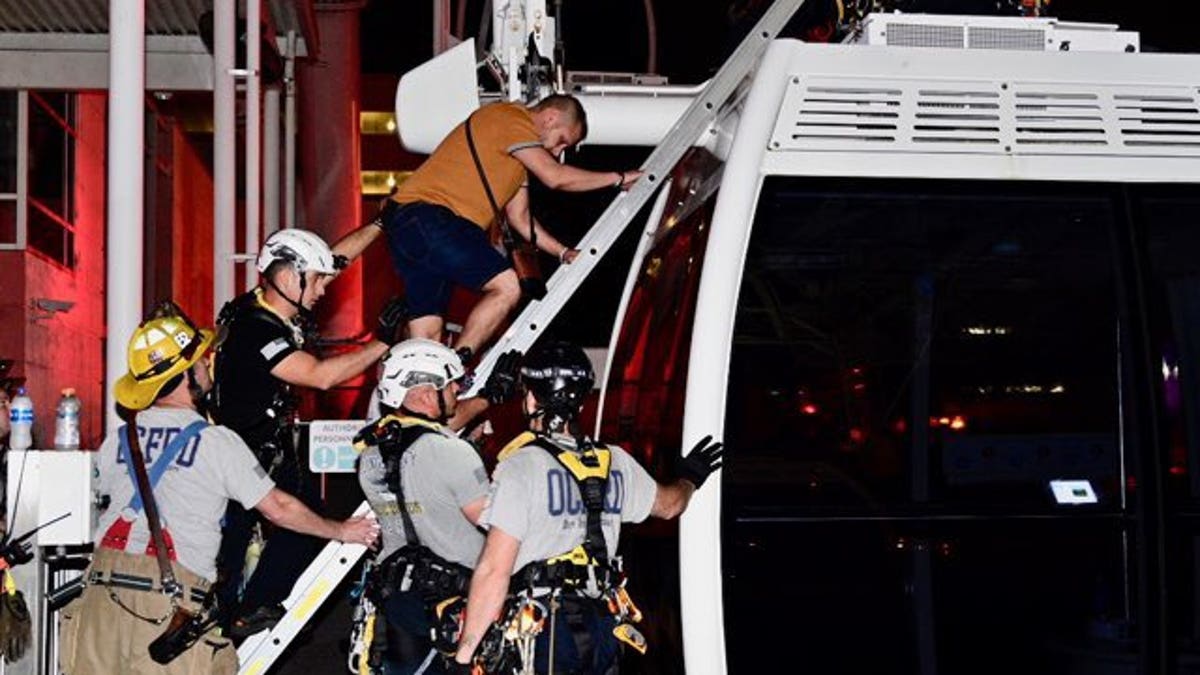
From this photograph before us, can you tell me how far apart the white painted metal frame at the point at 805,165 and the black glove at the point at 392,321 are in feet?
4.69

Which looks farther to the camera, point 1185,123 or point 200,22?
point 200,22

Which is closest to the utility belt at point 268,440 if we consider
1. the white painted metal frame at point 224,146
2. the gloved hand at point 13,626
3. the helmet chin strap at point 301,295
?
the helmet chin strap at point 301,295

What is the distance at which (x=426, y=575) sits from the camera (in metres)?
5.39

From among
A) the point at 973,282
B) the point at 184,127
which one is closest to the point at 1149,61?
the point at 973,282

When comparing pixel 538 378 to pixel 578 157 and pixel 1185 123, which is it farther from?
pixel 578 157

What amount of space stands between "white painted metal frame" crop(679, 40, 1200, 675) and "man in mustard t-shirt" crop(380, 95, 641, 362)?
2.62ft

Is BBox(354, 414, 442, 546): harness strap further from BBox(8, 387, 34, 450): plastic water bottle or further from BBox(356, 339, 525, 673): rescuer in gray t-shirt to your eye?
BBox(8, 387, 34, 450): plastic water bottle

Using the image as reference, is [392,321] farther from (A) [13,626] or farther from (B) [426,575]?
(A) [13,626]

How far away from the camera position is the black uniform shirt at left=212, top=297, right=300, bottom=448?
5719mm

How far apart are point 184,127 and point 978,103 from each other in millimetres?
18810

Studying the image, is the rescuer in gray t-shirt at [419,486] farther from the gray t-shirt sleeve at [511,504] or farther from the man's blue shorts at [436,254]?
the man's blue shorts at [436,254]

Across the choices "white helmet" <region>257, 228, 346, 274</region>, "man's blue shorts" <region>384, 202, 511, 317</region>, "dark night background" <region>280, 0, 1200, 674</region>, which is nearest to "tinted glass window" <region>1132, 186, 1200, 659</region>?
"man's blue shorts" <region>384, 202, 511, 317</region>

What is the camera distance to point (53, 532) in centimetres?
529

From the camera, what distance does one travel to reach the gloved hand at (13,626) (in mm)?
5109
